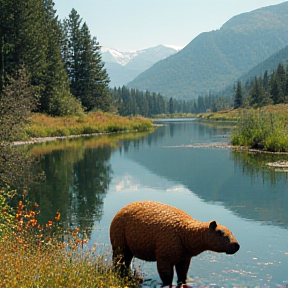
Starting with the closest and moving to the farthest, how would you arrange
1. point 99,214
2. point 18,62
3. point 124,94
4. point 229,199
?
point 99,214 < point 229,199 < point 18,62 < point 124,94

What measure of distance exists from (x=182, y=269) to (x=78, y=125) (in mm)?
47990

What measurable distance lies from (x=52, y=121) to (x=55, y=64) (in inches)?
355

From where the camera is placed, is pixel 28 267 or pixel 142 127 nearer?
pixel 28 267

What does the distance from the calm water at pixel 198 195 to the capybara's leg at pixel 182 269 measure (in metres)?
0.38

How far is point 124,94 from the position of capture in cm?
17988

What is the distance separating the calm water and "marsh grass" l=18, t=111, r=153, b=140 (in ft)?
50.9

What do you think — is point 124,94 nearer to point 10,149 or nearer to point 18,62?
point 18,62

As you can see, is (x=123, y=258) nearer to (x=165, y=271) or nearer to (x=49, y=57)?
(x=165, y=271)

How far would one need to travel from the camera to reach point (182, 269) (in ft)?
27.8

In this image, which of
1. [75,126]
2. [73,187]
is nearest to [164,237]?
[73,187]

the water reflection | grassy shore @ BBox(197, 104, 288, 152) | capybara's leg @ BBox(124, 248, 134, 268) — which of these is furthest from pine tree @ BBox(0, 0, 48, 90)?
Result: capybara's leg @ BBox(124, 248, 134, 268)

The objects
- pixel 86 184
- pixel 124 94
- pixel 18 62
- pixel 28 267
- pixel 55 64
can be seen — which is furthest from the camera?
pixel 124 94

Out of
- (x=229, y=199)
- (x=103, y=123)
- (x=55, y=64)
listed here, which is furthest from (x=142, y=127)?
(x=229, y=199)

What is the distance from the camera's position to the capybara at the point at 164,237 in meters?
7.61
